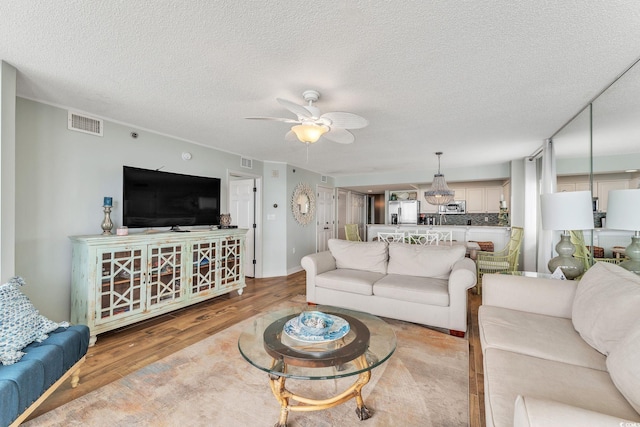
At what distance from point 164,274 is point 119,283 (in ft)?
1.48

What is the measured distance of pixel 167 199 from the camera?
338cm

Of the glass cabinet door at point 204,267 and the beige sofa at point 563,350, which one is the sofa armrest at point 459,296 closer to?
the beige sofa at point 563,350

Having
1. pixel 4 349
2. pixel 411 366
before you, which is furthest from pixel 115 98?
pixel 411 366

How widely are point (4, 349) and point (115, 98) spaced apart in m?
2.08

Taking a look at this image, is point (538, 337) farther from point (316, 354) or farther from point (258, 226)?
point (258, 226)

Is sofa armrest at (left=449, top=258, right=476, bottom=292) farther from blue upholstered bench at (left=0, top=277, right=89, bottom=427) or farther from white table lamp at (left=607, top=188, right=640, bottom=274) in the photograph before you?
blue upholstered bench at (left=0, top=277, right=89, bottom=427)

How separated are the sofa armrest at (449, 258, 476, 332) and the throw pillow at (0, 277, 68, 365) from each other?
3.22 meters

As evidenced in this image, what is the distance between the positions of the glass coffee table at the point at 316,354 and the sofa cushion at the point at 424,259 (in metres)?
1.52

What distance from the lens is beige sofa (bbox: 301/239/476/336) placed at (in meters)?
2.74

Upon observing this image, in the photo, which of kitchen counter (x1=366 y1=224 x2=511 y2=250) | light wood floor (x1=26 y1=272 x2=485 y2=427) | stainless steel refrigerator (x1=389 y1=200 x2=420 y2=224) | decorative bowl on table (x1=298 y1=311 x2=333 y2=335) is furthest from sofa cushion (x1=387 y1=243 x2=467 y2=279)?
stainless steel refrigerator (x1=389 y1=200 x2=420 y2=224)

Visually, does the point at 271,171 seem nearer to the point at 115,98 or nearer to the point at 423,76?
the point at 115,98

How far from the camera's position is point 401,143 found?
4031 millimetres

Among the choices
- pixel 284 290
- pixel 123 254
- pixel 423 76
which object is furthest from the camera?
pixel 284 290

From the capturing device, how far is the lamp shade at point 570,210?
2162 mm
